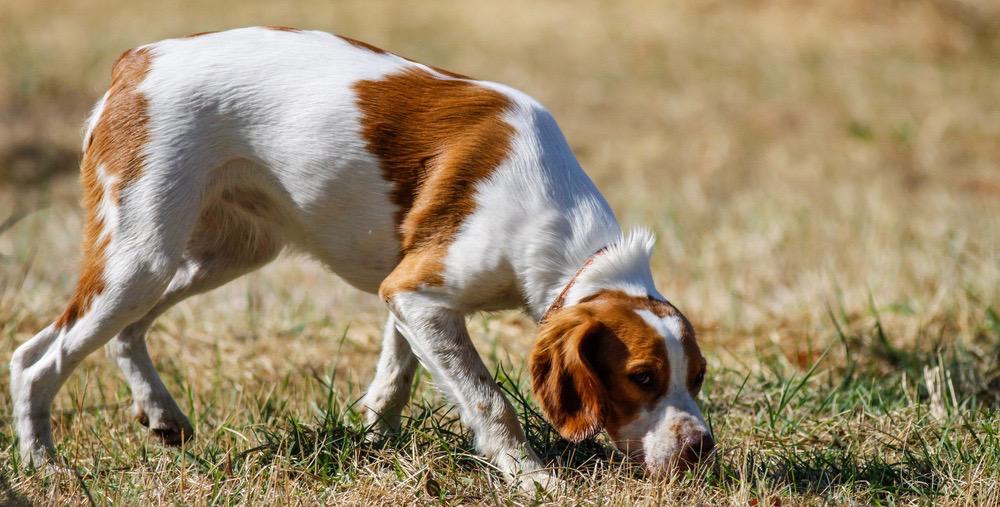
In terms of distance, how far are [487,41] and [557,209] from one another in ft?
→ 30.3

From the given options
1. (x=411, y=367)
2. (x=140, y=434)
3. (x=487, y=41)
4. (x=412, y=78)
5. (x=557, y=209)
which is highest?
(x=412, y=78)

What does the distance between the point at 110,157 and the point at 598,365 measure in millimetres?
1561

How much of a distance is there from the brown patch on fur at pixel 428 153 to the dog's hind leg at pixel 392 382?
0.47 meters

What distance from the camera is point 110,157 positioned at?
3500mm

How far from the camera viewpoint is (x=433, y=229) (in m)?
3.40

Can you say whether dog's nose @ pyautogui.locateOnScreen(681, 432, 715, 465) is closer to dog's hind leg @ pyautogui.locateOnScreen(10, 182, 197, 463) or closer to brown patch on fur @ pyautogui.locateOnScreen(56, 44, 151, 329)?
dog's hind leg @ pyautogui.locateOnScreen(10, 182, 197, 463)

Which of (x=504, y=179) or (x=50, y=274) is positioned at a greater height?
(x=504, y=179)

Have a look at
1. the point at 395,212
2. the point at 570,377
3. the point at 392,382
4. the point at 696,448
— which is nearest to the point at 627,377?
the point at 570,377

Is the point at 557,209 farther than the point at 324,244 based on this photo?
No

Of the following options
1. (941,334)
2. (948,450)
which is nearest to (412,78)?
(948,450)

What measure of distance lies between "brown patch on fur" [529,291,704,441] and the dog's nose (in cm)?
14

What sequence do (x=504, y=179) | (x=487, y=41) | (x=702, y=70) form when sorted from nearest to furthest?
(x=504, y=179)
(x=702, y=70)
(x=487, y=41)

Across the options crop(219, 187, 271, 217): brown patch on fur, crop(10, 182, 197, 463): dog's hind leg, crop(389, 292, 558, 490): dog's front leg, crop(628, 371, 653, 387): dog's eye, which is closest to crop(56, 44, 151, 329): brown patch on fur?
crop(10, 182, 197, 463): dog's hind leg

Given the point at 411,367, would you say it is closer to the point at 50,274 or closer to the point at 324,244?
the point at 324,244
